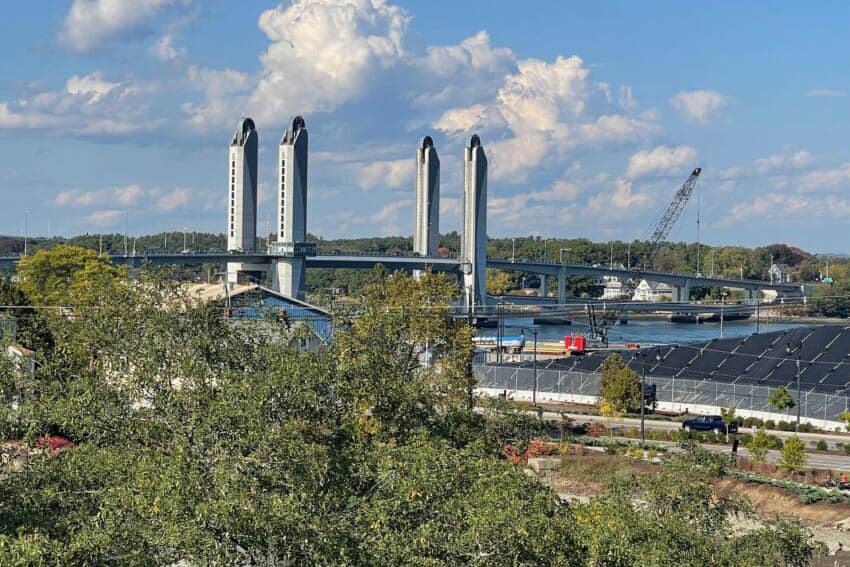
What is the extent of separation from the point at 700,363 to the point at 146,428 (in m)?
28.3

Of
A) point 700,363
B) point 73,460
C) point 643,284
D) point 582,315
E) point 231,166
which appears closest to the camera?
point 73,460

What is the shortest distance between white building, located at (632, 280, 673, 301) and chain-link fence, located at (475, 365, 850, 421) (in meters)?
88.0

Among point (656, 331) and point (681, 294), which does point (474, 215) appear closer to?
point (656, 331)

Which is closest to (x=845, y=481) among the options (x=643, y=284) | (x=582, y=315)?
(x=582, y=315)

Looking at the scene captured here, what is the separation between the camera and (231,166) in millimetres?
77688

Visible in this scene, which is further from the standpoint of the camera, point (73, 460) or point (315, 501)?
point (73, 460)

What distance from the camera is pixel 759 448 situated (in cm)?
2848

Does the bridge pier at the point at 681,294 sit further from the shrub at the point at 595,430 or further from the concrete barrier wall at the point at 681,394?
the shrub at the point at 595,430

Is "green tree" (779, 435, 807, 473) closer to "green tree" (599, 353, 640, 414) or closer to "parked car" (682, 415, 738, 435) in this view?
"parked car" (682, 415, 738, 435)

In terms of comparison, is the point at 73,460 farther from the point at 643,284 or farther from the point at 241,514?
the point at 643,284

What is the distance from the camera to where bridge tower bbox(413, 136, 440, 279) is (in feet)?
295

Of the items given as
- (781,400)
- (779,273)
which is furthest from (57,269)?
(779,273)

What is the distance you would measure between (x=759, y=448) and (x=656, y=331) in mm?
65554

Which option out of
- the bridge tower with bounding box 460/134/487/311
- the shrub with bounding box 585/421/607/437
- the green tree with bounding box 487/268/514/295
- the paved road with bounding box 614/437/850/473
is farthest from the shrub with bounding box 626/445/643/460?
the green tree with bounding box 487/268/514/295
